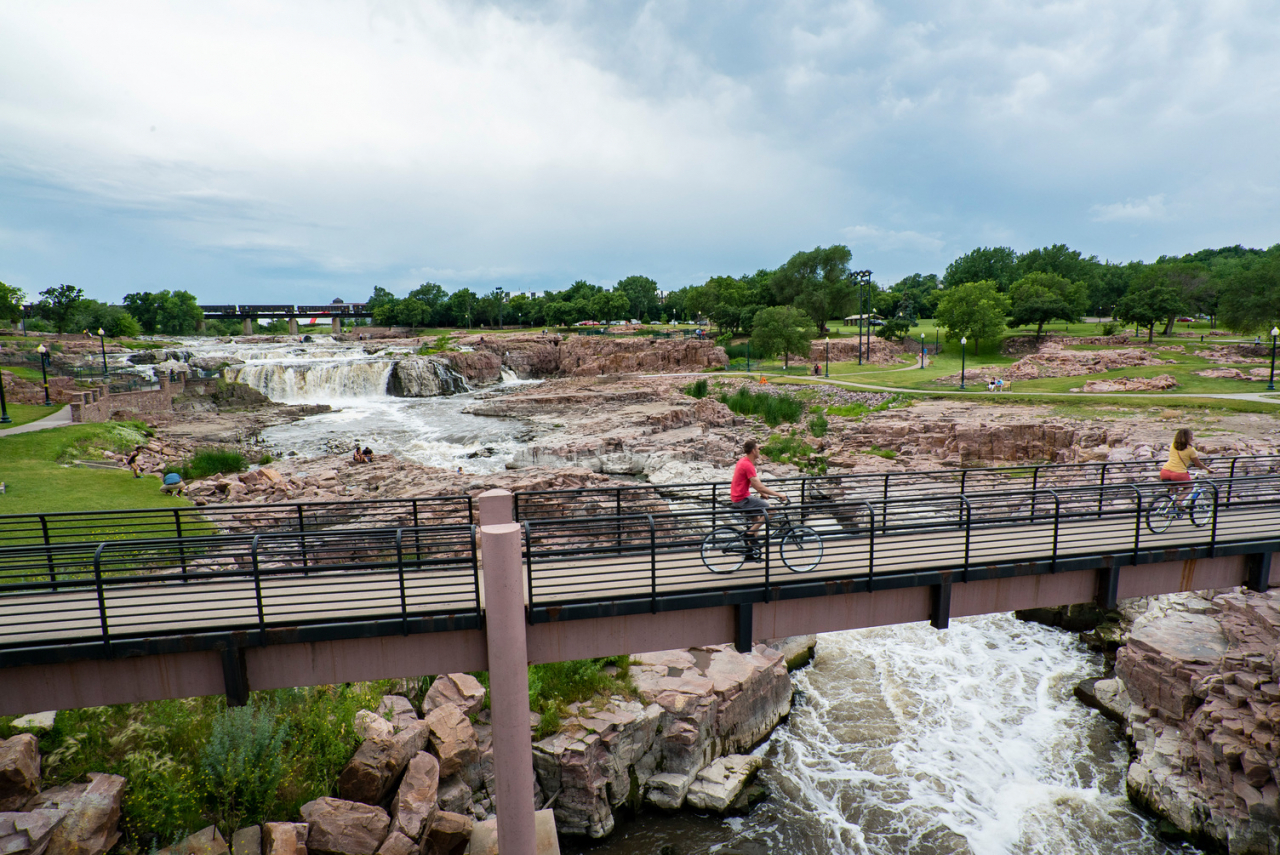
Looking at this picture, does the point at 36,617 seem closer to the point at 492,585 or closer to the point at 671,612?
the point at 492,585

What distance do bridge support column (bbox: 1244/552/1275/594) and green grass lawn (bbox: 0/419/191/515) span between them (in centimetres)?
2969

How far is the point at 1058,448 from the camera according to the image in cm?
3494

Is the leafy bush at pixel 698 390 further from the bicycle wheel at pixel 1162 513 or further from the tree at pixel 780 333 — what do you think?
the bicycle wheel at pixel 1162 513

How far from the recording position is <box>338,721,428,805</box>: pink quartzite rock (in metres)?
11.1

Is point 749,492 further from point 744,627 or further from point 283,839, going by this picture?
point 283,839

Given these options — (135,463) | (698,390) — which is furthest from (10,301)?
(698,390)

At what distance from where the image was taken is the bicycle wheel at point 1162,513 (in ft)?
42.4

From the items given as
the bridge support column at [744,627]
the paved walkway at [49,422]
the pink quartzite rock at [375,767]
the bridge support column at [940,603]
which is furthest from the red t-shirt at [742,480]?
the paved walkway at [49,422]

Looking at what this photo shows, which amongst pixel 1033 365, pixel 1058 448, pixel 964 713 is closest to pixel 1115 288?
pixel 1033 365

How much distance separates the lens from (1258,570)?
1268 cm

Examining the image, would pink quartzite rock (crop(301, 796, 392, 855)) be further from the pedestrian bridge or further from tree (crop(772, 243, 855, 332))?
→ tree (crop(772, 243, 855, 332))

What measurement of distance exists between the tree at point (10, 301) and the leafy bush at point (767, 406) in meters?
81.0

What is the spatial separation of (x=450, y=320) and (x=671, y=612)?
5556 inches

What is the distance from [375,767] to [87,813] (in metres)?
3.85
